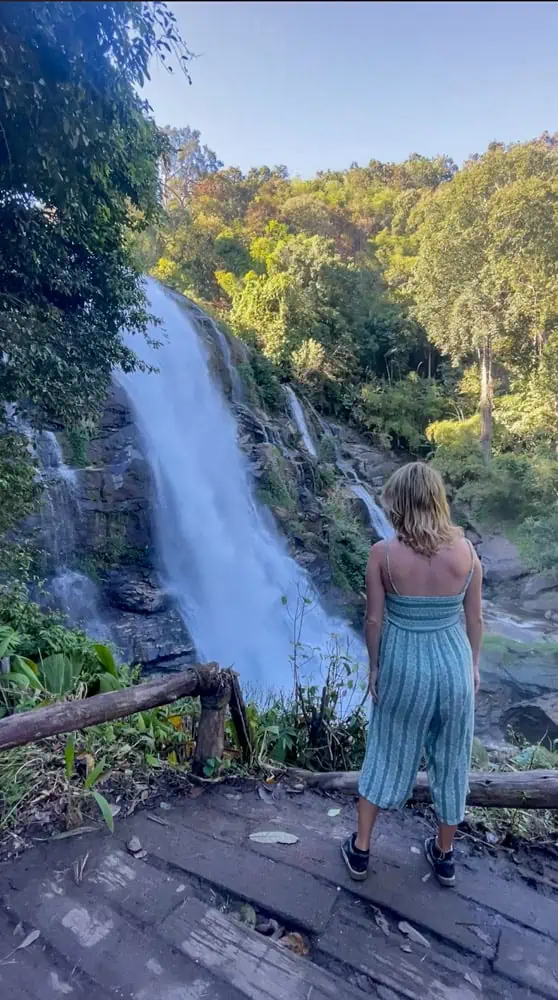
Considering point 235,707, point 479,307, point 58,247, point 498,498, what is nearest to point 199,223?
point 479,307

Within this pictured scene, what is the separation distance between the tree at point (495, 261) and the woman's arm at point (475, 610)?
15.4m

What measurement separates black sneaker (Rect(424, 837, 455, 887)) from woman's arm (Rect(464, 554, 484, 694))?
590 mm

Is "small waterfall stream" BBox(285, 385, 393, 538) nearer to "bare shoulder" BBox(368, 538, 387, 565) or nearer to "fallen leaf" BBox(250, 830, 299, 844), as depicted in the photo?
"fallen leaf" BBox(250, 830, 299, 844)

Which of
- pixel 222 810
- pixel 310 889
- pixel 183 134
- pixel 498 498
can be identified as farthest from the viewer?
pixel 183 134

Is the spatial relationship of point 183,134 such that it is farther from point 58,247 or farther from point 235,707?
point 235,707

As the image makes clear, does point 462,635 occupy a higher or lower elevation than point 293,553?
higher

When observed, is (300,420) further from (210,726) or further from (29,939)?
(29,939)

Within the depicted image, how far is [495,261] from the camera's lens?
1491 cm

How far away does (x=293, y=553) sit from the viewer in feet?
37.1

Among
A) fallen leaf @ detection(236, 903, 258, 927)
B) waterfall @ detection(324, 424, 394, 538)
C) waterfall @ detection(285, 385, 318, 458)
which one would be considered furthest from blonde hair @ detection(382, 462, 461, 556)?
waterfall @ detection(285, 385, 318, 458)

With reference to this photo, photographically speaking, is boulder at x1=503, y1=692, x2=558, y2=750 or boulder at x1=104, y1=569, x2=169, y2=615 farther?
boulder at x1=104, y1=569, x2=169, y2=615

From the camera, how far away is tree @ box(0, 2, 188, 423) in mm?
3156

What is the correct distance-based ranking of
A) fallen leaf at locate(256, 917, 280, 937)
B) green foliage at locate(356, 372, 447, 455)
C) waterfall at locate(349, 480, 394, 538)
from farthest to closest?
green foliage at locate(356, 372, 447, 455) < waterfall at locate(349, 480, 394, 538) < fallen leaf at locate(256, 917, 280, 937)

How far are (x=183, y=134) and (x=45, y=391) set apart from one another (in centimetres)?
2849
